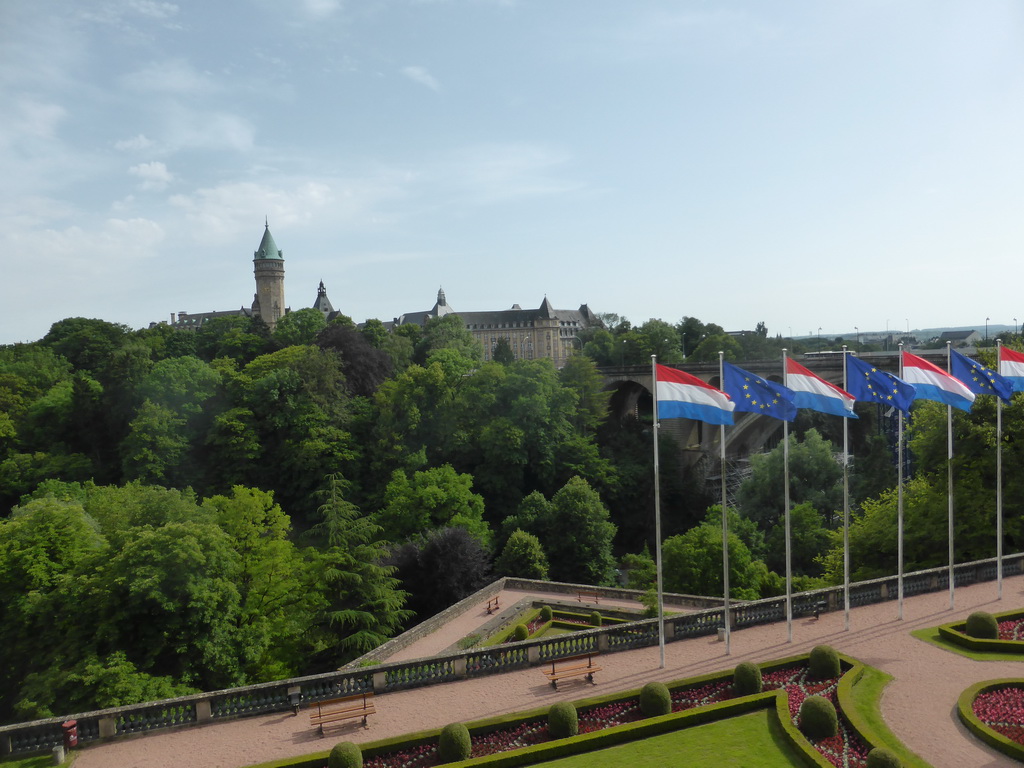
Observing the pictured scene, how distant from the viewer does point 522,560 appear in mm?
42969

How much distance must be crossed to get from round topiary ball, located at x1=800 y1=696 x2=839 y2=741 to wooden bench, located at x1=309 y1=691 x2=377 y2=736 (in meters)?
8.85

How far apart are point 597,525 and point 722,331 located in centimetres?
6367

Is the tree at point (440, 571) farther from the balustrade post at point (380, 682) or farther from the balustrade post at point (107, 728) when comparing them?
the balustrade post at point (107, 728)

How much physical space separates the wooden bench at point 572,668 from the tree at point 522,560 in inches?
912

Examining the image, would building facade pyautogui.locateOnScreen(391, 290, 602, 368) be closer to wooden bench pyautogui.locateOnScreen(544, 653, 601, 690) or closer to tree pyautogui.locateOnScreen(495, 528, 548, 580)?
tree pyautogui.locateOnScreen(495, 528, 548, 580)

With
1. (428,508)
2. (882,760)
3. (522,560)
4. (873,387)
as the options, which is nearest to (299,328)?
(428,508)

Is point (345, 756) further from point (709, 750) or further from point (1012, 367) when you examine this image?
point (1012, 367)

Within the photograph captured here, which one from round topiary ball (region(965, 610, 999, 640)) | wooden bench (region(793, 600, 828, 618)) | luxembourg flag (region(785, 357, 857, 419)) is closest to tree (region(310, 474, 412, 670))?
wooden bench (region(793, 600, 828, 618))

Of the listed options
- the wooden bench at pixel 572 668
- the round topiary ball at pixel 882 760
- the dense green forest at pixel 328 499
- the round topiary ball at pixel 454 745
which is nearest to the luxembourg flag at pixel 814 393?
the wooden bench at pixel 572 668

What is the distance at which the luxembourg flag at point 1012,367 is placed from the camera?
21.9 meters

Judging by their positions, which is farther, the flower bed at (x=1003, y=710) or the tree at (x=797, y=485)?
the tree at (x=797, y=485)

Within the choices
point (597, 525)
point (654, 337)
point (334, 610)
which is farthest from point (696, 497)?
point (334, 610)

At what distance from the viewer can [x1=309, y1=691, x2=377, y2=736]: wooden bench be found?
16281mm

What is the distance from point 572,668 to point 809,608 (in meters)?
8.04
